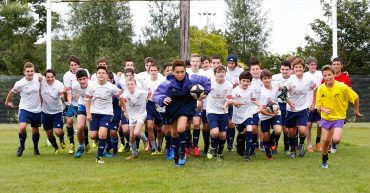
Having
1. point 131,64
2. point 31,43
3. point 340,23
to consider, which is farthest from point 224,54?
point 131,64

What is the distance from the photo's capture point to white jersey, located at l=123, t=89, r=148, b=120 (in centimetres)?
1209

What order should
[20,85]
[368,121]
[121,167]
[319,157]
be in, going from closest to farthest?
1. [121,167]
2. [319,157]
3. [20,85]
4. [368,121]

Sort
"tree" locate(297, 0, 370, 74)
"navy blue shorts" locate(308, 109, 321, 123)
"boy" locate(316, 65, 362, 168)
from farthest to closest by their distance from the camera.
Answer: "tree" locate(297, 0, 370, 74)
"navy blue shorts" locate(308, 109, 321, 123)
"boy" locate(316, 65, 362, 168)

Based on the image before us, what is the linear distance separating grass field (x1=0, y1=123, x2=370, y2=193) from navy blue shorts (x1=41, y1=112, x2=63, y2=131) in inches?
30.4

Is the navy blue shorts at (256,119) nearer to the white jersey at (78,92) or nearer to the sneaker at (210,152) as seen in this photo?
the sneaker at (210,152)

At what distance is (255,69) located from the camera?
40.6ft

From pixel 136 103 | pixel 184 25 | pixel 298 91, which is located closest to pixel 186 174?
pixel 136 103

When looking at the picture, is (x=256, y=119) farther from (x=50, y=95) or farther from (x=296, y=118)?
(x=50, y=95)

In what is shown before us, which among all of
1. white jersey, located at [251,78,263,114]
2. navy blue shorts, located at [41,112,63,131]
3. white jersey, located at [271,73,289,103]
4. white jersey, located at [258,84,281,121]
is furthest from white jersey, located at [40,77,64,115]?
white jersey, located at [271,73,289,103]

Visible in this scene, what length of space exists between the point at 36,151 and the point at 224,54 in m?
35.4

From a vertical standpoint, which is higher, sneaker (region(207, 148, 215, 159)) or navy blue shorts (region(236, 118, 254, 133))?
navy blue shorts (region(236, 118, 254, 133))

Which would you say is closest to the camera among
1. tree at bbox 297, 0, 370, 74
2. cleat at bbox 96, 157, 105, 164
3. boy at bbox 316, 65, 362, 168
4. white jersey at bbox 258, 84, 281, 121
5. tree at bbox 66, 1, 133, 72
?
boy at bbox 316, 65, 362, 168

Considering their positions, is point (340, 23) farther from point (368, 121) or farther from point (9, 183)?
point (9, 183)

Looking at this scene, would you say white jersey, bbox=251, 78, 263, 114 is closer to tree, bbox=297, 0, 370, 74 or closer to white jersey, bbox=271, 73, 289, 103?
white jersey, bbox=271, 73, 289, 103
